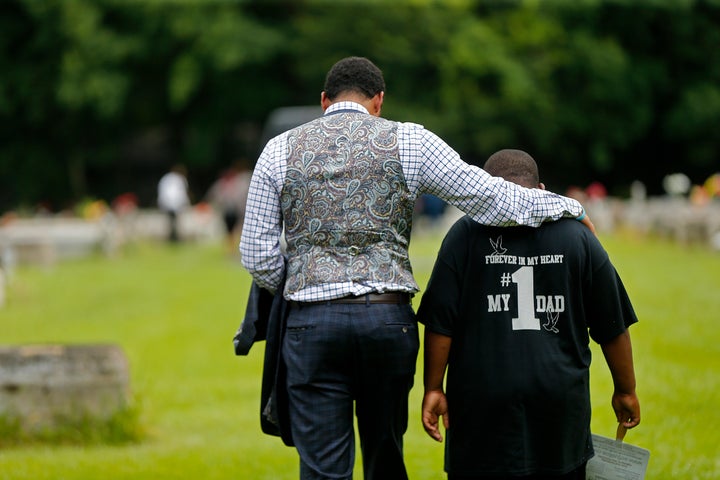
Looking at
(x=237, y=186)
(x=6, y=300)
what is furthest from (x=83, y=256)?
(x=6, y=300)

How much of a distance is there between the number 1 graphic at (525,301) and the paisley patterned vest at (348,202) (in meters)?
0.43

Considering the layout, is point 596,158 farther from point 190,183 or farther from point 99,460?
point 99,460

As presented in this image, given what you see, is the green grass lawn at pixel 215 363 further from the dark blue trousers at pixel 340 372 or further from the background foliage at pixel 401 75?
the background foliage at pixel 401 75

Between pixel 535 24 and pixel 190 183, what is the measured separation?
1613 cm

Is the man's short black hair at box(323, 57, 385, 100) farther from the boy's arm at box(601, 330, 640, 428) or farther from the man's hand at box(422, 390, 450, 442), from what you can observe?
the boy's arm at box(601, 330, 640, 428)

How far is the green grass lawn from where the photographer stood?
24.2 feet

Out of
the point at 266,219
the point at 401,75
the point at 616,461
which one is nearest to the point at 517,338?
the point at 616,461

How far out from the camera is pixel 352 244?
14.2ft

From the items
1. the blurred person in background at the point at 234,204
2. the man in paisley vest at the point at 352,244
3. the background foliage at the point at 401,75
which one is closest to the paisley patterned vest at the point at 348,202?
the man in paisley vest at the point at 352,244

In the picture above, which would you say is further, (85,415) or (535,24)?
(535,24)

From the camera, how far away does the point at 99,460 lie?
767 cm

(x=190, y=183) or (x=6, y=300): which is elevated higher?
(x=190, y=183)

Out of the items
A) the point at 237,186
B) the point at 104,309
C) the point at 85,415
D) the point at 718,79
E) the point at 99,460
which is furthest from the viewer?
the point at 718,79

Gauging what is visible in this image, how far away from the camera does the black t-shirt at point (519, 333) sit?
171 inches
